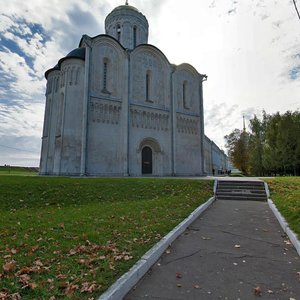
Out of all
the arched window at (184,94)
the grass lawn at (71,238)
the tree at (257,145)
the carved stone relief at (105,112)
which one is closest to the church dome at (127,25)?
the arched window at (184,94)

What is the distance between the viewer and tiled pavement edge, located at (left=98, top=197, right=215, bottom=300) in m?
3.30

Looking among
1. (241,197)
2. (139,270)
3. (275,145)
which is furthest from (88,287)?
(275,145)

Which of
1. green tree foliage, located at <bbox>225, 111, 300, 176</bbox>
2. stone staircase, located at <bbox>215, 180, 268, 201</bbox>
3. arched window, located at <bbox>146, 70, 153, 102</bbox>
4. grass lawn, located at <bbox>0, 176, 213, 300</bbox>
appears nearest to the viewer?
grass lawn, located at <bbox>0, 176, 213, 300</bbox>

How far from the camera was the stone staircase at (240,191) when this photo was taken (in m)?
14.1

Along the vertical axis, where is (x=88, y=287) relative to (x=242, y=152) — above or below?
below

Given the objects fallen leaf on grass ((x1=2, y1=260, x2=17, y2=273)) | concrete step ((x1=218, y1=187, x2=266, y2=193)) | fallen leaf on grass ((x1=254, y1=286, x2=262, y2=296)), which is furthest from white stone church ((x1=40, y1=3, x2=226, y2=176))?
fallen leaf on grass ((x1=254, y1=286, x2=262, y2=296))

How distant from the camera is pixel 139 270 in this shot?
4.09 m

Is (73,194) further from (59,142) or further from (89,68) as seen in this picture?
(89,68)

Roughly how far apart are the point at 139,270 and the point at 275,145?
40014 mm

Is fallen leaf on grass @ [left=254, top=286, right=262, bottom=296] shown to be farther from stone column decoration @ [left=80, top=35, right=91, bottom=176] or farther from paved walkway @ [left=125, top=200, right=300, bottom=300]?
stone column decoration @ [left=80, top=35, right=91, bottom=176]

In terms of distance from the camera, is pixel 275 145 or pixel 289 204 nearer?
pixel 289 204

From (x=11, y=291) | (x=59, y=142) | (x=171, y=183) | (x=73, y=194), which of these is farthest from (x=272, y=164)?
(x=11, y=291)

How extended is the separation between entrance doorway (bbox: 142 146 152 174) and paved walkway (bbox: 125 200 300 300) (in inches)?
750

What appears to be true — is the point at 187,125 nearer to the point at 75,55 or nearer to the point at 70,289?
the point at 75,55
